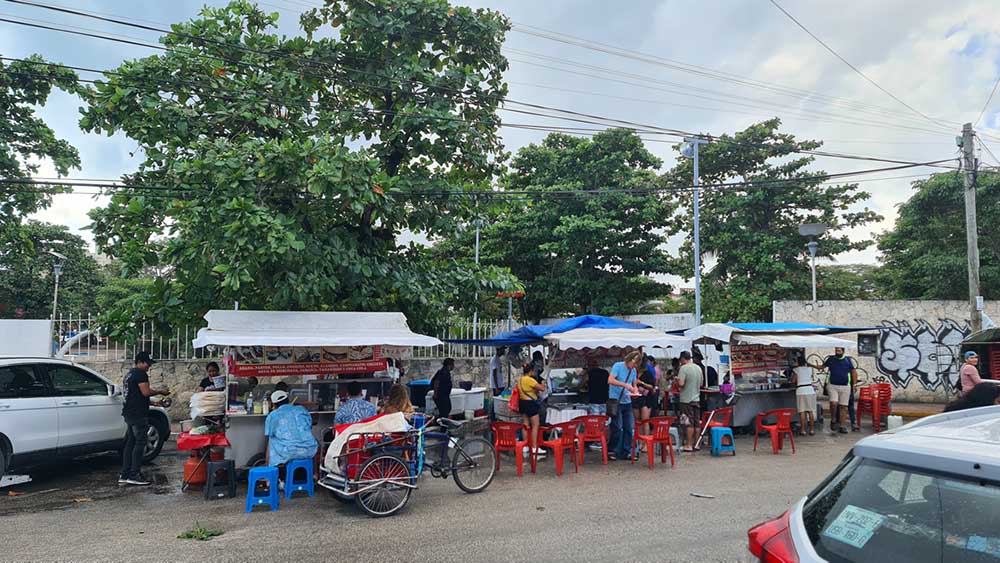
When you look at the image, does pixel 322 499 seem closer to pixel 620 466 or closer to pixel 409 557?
pixel 409 557

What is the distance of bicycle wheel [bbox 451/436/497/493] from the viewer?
26.9 feet

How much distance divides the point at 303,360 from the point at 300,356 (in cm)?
8

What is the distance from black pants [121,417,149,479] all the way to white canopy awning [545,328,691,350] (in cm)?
644

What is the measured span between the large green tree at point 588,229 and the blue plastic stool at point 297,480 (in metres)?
15.4

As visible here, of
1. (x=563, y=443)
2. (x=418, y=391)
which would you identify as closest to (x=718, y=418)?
(x=563, y=443)

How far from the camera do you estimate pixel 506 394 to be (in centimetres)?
1291

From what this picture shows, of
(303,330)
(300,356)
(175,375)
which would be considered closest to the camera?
(303,330)

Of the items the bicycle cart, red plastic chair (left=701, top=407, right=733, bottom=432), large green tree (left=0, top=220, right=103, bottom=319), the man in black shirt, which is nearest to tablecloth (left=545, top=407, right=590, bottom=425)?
the man in black shirt

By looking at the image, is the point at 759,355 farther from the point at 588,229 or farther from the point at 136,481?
the point at 136,481

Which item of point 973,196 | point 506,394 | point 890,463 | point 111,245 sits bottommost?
point 506,394

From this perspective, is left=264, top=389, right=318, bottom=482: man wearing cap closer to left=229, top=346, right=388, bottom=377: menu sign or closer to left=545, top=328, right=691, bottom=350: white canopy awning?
left=229, top=346, right=388, bottom=377: menu sign

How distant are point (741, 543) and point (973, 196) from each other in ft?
45.6

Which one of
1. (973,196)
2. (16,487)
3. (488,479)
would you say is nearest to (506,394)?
(488,479)

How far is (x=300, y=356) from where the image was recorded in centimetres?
932
